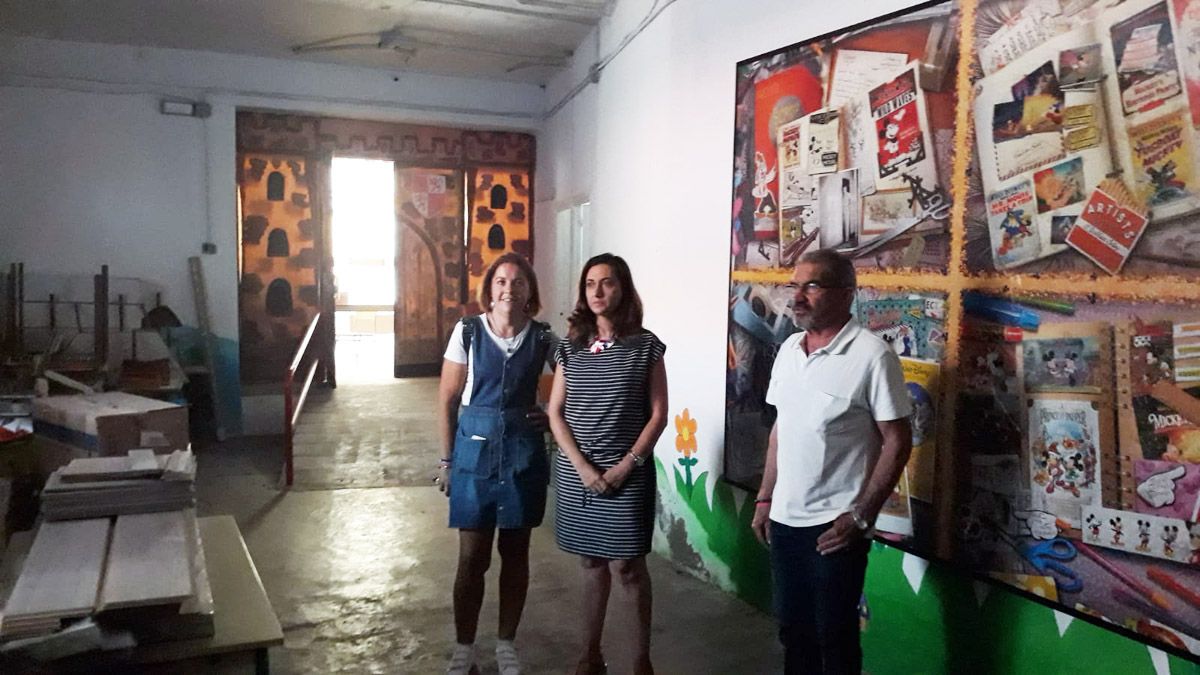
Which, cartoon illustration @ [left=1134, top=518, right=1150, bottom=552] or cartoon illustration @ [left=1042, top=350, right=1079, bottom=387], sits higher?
cartoon illustration @ [left=1042, top=350, right=1079, bottom=387]

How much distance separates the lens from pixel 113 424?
3.56m

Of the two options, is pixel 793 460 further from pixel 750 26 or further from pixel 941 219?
pixel 750 26

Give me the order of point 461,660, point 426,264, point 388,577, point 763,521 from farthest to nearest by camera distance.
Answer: point 426,264, point 388,577, point 461,660, point 763,521

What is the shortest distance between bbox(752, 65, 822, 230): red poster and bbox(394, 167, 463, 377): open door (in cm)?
506

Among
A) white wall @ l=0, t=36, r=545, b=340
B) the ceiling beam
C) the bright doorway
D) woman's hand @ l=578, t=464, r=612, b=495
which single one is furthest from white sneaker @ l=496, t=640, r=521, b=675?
the bright doorway

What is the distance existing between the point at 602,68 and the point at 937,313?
3.75m

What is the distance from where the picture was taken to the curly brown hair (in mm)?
2635

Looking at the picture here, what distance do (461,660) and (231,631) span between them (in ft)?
4.11

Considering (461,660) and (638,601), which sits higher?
(638,601)

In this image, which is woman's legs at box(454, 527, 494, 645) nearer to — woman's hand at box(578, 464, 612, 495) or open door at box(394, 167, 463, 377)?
woman's hand at box(578, 464, 612, 495)

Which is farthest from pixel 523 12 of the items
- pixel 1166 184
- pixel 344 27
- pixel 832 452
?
pixel 1166 184

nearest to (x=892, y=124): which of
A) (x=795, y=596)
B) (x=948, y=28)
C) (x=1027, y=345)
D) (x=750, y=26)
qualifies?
(x=948, y=28)

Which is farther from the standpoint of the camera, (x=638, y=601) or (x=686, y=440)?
(x=686, y=440)

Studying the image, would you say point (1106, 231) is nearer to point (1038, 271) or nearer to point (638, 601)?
point (1038, 271)
